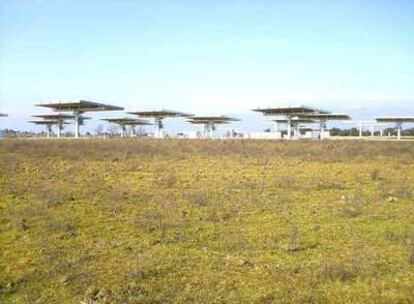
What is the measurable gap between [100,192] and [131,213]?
3247 mm

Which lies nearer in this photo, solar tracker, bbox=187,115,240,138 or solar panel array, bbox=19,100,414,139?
solar panel array, bbox=19,100,414,139

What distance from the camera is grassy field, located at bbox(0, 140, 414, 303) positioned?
22.7 ft

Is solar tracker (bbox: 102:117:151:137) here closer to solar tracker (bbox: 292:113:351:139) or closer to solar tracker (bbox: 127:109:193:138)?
solar tracker (bbox: 127:109:193:138)

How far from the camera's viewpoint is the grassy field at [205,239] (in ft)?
22.7

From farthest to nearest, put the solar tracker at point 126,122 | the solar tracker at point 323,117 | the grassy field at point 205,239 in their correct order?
1. the solar tracker at point 126,122
2. the solar tracker at point 323,117
3. the grassy field at point 205,239

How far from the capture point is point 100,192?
14.7 metres

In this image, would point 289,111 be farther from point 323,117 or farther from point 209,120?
point 209,120

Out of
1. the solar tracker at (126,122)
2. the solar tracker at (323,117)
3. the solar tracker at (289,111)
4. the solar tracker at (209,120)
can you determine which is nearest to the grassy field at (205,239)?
the solar tracker at (289,111)

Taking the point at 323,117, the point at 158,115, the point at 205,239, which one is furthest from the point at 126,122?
the point at 205,239

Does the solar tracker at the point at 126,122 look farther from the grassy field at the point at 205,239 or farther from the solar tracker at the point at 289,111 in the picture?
the grassy field at the point at 205,239

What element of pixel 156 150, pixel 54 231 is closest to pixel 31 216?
pixel 54 231

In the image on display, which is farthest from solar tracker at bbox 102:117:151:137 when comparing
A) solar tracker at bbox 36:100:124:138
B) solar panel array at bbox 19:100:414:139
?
solar tracker at bbox 36:100:124:138

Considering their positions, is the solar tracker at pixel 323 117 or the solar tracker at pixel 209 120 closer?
the solar tracker at pixel 323 117

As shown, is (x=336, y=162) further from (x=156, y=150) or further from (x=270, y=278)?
(x=270, y=278)
